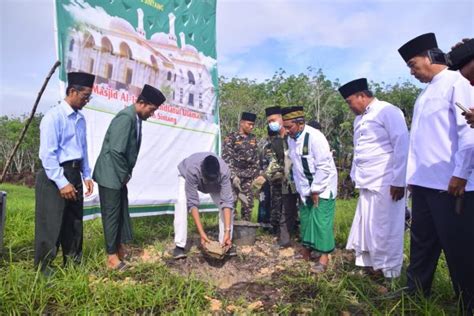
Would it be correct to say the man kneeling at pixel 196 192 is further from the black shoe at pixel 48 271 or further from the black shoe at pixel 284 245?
the black shoe at pixel 48 271

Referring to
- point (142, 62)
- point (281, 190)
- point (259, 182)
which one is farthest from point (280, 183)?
point (142, 62)

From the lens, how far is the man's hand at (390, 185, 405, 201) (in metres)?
3.47

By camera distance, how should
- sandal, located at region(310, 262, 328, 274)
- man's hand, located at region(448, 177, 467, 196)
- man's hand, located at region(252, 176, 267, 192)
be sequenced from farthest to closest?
man's hand, located at region(252, 176, 267, 192) < sandal, located at region(310, 262, 328, 274) < man's hand, located at region(448, 177, 467, 196)

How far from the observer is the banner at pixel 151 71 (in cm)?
426

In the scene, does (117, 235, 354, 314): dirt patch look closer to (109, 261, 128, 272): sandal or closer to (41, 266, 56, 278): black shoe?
(109, 261, 128, 272): sandal

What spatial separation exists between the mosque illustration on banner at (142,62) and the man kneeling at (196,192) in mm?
1348

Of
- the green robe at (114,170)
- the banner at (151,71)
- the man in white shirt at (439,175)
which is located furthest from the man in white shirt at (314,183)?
the banner at (151,71)

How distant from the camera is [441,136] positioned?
2609 mm

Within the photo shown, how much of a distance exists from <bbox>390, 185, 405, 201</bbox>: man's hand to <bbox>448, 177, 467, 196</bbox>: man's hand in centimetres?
108

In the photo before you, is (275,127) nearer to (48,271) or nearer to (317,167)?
(317,167)

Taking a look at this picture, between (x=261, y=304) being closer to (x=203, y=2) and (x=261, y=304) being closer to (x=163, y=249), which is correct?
(x=163, y=249)

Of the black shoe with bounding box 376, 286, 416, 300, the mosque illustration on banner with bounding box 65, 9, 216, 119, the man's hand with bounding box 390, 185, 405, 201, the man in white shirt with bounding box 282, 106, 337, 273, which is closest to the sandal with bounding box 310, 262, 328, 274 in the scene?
the man in white shirt with bounding box 282, 106, 337, 273

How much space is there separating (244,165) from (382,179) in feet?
9.35

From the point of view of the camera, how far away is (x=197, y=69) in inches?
237
